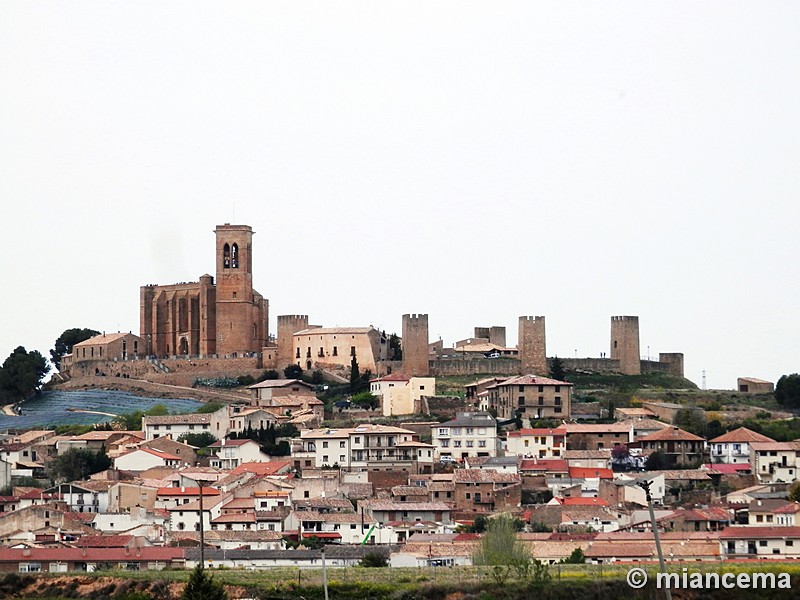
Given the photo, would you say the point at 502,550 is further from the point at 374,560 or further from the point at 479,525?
the point at 479,525

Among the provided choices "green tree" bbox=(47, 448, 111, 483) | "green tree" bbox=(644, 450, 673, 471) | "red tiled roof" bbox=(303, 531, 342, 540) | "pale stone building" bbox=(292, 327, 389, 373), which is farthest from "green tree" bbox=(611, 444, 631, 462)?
"pale stone building" bbox=(292, 327, 389, 373)

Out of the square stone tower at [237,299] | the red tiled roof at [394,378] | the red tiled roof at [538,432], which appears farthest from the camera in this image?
the square stone tower at [237,299]

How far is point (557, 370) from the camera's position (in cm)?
8044

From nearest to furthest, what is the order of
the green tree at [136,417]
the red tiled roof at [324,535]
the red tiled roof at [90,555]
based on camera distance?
the red tiled roof at [90,555], the red tiled roof at [324,535], the green tree at [136,417]

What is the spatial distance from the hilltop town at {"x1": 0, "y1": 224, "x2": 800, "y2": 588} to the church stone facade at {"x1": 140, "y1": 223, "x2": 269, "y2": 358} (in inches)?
3.6

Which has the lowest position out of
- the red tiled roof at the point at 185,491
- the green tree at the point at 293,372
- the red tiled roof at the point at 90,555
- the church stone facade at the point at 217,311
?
the red tiled roof at the point at 90,555

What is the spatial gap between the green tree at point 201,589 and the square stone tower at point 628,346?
147 ft

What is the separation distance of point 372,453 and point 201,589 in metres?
24.3

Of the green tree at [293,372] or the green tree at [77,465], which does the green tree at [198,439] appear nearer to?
the green tree at [77,465]

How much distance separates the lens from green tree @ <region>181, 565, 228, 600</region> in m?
40.3

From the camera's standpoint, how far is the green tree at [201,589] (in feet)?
132

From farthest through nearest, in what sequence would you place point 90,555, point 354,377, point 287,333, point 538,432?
point 287,333
point 354,377
point 538,432
point 90,555

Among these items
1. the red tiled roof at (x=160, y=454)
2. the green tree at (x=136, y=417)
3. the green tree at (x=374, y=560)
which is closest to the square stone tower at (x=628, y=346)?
the green tree at (x=136, y=417)

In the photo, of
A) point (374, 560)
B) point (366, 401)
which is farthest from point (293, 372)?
point (374, 560)
